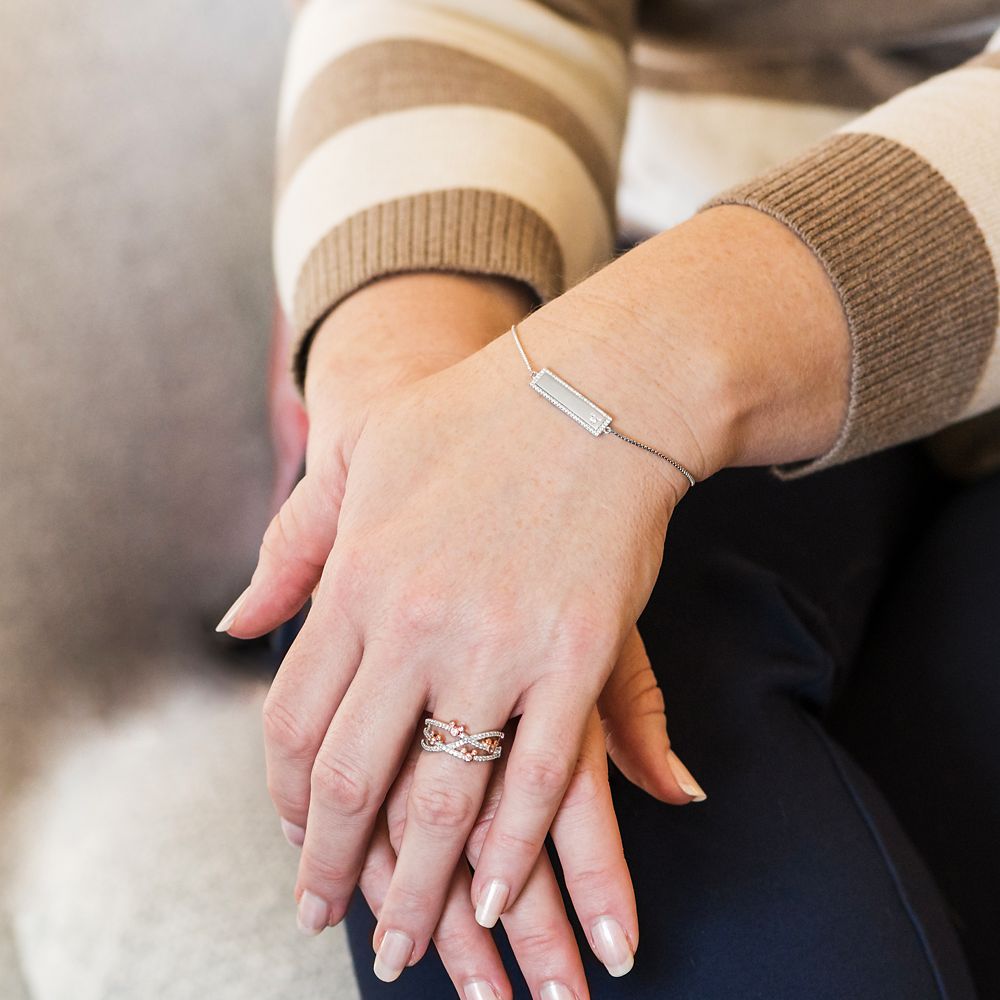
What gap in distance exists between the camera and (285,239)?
2.71ft

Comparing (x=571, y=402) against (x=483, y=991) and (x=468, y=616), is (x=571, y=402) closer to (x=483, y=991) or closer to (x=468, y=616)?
(x=468, y=616)

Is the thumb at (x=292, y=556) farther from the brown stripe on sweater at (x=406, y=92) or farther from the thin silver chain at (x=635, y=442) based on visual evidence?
the brown stripe on sweater at (x=406, y=92)

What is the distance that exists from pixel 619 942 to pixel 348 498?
310mm

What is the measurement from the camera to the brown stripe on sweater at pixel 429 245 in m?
0.73

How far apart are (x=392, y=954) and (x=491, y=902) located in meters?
0.07

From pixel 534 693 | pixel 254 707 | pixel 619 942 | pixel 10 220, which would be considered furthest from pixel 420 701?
pixel 10 220

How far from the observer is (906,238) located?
2.07 ft


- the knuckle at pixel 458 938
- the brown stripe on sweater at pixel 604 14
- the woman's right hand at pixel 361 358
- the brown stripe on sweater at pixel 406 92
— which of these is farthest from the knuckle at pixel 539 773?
the brown stripe on sweater at pixel 604 14

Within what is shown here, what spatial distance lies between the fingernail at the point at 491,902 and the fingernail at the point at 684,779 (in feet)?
0.43

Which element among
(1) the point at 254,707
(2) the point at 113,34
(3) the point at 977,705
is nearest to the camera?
(3) the point at 977,705

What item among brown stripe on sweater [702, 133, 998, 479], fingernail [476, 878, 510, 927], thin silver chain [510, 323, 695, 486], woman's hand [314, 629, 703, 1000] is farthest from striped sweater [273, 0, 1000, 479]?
fingernail [476, 878, 510, 927]

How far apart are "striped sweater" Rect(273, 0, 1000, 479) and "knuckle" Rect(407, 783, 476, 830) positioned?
352mm

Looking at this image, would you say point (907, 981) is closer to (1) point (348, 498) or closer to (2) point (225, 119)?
(1) point (348, 498)

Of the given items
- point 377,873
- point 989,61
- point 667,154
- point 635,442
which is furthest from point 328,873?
point 667,154
